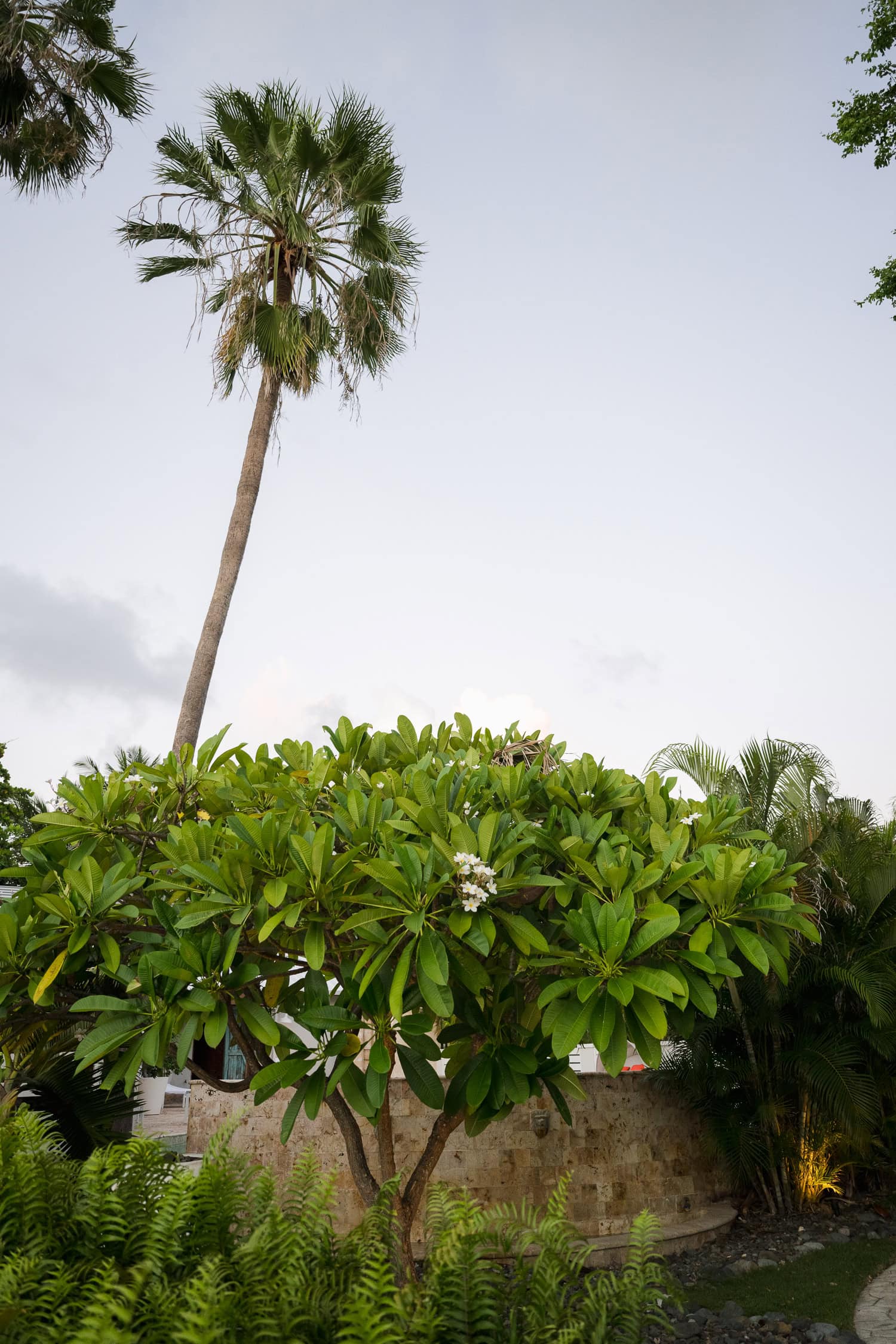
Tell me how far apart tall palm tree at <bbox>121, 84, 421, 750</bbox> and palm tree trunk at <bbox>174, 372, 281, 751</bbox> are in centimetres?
2

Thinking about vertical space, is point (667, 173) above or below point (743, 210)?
above

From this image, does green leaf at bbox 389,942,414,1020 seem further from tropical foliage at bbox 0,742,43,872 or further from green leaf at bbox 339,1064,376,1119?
tropical foliage at bbox 0,742,43,872

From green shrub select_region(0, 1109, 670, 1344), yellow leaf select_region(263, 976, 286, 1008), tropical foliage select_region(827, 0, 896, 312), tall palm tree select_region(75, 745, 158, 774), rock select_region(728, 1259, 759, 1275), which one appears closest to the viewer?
green shrub select_region(0, 1109, 670, 1344)

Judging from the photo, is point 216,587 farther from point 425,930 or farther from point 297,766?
point 425,930

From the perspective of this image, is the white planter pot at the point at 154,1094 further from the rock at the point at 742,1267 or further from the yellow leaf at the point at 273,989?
the yellow leaf at the point at 273,989

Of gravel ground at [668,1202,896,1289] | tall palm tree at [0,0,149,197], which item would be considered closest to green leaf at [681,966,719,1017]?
gravel ground at [668,1202,896,1289]

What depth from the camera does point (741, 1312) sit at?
23.2 feet

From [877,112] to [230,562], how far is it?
34.5ft

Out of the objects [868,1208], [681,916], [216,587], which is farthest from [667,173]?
[868,1208]

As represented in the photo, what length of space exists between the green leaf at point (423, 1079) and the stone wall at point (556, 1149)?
432 cm

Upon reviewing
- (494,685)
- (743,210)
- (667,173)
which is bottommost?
(494,685)

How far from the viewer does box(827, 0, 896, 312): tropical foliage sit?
11883 mm

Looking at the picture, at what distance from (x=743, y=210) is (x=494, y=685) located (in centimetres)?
795

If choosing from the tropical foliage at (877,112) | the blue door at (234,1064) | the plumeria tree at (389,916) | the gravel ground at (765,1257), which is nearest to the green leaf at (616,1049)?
the plumeria tree at (389,916)
